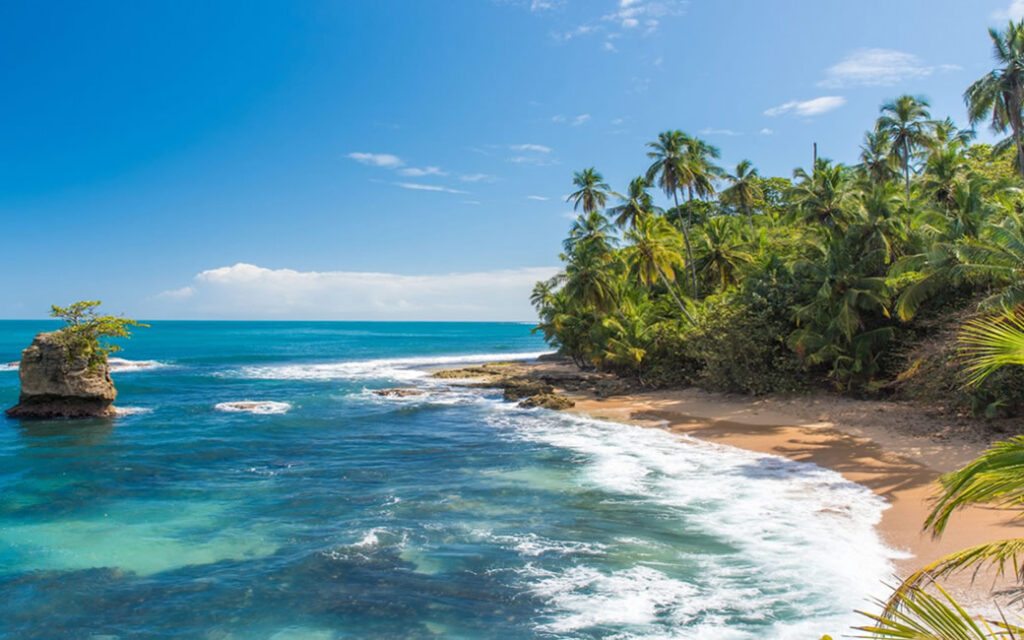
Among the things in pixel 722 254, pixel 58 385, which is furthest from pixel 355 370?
pixel 722 254

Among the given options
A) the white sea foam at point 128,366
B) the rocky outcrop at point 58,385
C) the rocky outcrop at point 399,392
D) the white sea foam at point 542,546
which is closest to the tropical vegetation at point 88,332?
the rocky outcrop at point 58,385

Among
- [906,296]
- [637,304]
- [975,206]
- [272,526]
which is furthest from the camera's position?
[637,304]

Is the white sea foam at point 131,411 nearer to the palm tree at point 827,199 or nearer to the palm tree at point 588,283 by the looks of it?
the palm tree at point 588,283

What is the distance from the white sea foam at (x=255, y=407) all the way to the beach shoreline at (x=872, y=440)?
15.8 metres

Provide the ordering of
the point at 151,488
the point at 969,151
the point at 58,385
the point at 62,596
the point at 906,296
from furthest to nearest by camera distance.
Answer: the point at 969,151
the point at 58,385
the point at 906,296
the point at 151,488
the point at 62,596

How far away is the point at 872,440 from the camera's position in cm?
1891

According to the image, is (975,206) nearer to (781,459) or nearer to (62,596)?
(781,459)

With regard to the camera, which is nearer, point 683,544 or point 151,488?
point 683,544

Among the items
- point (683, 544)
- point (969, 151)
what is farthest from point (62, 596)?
point (969, 151)

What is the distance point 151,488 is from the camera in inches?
674

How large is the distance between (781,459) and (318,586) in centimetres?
1395

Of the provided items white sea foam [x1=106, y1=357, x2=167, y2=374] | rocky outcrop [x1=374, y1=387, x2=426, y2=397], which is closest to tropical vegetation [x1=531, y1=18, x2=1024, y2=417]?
rocky outcrop [x1=374, y1=387, x2=426, y2=397]

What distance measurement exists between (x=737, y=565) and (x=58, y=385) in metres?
30.2

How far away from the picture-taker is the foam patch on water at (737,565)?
8.95m
